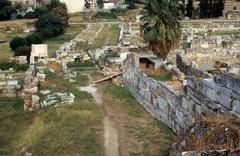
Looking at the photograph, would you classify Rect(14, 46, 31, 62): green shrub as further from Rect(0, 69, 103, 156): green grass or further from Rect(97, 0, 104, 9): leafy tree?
Rect(97, 0, 104, 9): leafy tree

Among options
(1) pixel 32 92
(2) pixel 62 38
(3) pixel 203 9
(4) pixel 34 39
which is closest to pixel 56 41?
(2) pixel 62 38

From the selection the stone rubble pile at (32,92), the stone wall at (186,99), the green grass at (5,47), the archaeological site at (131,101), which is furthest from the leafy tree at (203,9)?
the stone wall at (186,99)

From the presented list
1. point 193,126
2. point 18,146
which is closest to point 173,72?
point 18,146

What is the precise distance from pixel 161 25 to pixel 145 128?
14.8 meters

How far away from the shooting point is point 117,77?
101 feet

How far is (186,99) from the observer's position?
19203 mm

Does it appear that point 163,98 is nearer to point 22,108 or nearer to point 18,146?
point 18,146

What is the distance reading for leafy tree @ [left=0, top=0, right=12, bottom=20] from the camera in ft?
286

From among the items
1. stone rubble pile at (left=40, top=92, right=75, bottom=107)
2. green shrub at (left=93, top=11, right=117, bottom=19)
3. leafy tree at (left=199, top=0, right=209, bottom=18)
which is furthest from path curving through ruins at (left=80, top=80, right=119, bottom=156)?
green shrub at (left=93, top=11, right=117, bottom=19)

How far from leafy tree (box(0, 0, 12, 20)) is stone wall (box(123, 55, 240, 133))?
64.6m

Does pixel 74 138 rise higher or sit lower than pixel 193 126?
lower

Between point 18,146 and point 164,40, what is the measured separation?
16899 mm

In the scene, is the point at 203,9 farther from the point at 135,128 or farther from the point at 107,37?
the point at 135,128

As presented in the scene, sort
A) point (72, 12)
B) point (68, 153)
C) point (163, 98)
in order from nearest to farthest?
1. point (68, 153)
2. point (163, 98)
3. point (72, 12)
